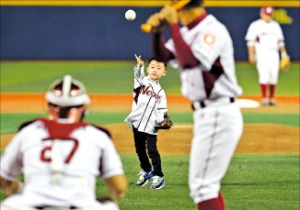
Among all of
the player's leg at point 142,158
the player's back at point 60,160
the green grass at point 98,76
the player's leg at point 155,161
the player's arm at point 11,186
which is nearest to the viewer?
the player's back at point 60,160

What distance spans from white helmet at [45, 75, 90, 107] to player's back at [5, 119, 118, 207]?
0.13 metres

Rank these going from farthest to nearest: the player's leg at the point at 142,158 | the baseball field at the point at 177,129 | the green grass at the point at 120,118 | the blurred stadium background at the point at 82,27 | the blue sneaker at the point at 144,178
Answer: the blurred stadium background at the point at 82,27 < the green grass at the point at 120,118 < the blue sneaker at the point at 144,178 < the player's leg at the point at 142,158 < the baseball field at the point at 177,129

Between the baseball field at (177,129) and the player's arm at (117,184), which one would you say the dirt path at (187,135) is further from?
the player's arm at (117,184)

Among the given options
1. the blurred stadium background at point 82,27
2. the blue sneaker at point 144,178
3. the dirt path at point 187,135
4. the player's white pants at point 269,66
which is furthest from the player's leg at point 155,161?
the blurred stadium background at point 82,27

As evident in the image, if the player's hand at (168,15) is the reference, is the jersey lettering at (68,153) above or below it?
below

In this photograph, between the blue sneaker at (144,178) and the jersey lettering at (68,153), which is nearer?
the jersey lettering at (68,153)

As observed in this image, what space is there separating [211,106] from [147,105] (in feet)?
11.7

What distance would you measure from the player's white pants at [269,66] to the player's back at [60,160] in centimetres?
1459

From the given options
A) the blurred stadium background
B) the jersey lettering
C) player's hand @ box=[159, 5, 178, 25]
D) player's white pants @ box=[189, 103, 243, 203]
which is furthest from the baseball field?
the jersey lettering

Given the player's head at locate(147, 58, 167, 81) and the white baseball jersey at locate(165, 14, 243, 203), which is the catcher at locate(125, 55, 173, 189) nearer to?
the player's head at locate(147, 58, 167, 81)

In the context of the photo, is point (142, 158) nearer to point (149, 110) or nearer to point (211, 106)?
point (149, 110)

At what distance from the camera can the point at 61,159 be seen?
4.97 m

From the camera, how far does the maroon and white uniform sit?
6.28 m

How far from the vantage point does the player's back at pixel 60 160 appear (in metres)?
4.98
